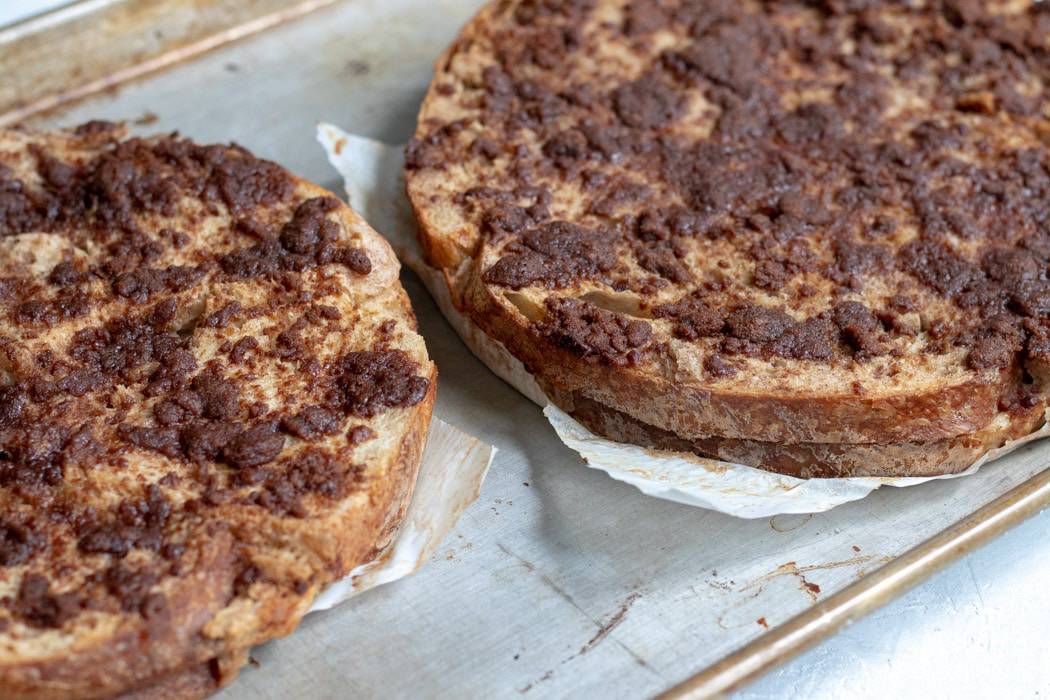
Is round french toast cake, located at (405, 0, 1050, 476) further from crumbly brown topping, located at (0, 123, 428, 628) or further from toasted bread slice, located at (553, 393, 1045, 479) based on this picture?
crumbly brown topping, located at (0, 123, 428, 628)

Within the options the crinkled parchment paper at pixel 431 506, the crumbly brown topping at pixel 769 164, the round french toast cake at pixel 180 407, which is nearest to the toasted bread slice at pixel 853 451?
the crumbly brown topping at pixel 769 164

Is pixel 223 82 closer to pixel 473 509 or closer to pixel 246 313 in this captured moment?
pixel 246 313

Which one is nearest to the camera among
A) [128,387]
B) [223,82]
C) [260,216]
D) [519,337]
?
[128,387]

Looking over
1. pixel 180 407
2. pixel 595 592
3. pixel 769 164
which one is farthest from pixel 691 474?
pixel 180 407

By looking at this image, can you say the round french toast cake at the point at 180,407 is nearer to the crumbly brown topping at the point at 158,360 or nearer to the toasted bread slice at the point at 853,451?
the crumbly brown topping at the point at 158,360

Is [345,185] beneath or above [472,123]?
beneath

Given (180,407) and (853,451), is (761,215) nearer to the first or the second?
(853,451)

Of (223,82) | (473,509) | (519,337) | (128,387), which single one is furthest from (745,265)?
(223,82)
